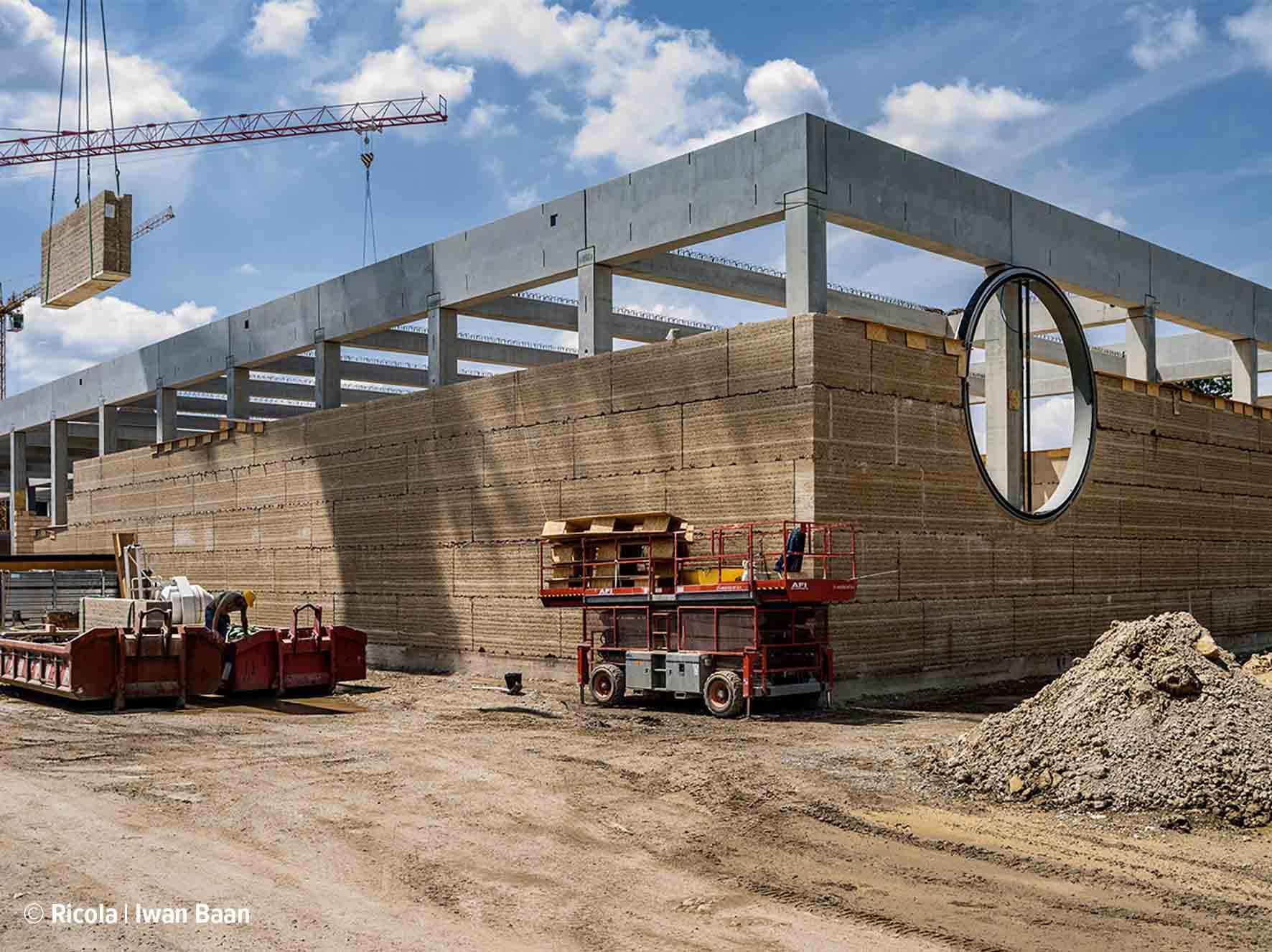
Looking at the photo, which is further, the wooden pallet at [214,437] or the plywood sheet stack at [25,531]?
the plywood sheet stack at [25,531]

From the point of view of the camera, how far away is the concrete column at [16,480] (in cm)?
4625

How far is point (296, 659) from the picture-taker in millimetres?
19969

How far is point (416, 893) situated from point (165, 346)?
107ft

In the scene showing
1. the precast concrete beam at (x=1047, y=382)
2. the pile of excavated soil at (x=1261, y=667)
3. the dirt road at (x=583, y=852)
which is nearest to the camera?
the dirt road at (x=583, y=852)

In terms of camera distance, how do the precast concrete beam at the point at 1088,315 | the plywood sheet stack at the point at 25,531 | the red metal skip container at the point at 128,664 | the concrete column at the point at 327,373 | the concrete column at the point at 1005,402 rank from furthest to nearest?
the plywood sheet stack at the point at 25,531 < the concrete column at the point at 327,373 < the precast concrete beam at the point at 1088,315 < the concrete column at the point at 1005,402 < the red metal skip container at the point at 128,664

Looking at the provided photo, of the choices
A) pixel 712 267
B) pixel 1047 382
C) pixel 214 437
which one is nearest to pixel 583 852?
pixel 712 267

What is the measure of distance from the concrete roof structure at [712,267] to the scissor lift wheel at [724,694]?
5.75 m

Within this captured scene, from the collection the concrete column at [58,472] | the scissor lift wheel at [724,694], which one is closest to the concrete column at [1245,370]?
the scissor lift wheel at [724,694]

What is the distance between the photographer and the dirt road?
23.7 ft

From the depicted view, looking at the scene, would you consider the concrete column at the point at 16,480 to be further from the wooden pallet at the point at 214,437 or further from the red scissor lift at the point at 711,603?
the red scissor lift at the point at 711,603

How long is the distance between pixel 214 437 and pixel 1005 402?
21125 mm

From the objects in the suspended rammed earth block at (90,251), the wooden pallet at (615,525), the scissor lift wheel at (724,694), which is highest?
the suspended rammed earth block at (90,251)

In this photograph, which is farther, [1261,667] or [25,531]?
[25,531]

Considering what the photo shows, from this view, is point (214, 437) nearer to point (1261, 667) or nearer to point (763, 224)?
point (763, 224)
